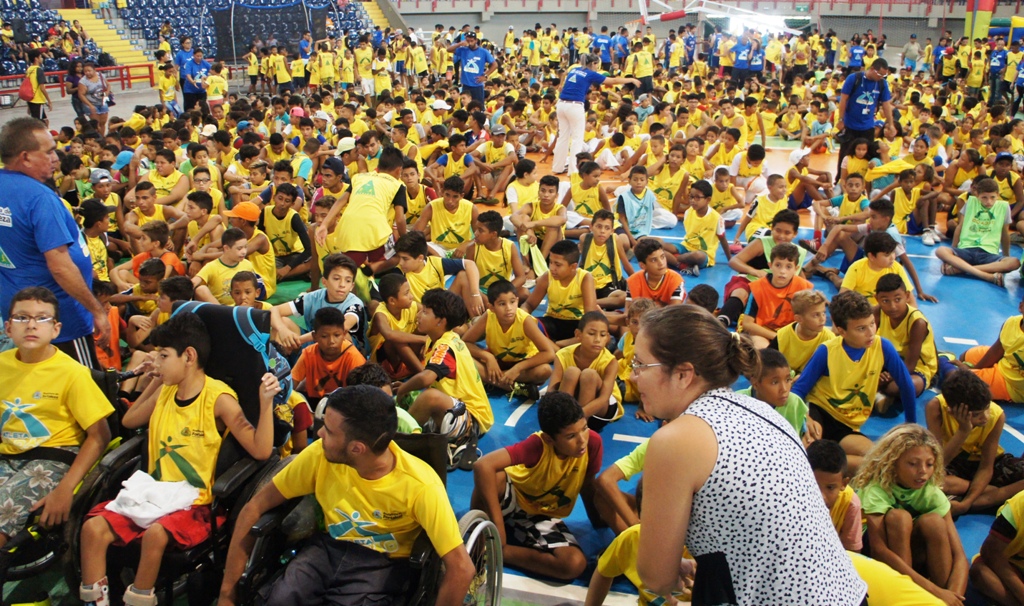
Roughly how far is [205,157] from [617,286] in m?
5.10

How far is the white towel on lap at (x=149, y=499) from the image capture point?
3043mm

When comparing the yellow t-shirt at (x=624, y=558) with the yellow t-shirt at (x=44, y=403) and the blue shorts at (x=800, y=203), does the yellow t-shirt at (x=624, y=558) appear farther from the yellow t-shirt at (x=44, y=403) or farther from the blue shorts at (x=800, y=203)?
the blue shorts at (x=800, y=203)

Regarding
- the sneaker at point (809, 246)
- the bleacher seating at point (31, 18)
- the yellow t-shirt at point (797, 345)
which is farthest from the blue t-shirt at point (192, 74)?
the yellow t-shirt at point (797, 345)

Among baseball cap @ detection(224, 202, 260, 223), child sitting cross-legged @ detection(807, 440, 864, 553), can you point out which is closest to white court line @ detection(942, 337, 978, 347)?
child sitting cross-legged @ detection(807, 440, 864, 553)

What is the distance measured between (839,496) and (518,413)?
227cm

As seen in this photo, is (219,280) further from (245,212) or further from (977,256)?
(977,256)

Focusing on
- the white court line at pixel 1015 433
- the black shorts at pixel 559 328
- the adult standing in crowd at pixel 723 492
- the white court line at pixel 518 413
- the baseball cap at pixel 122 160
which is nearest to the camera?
the adult standing in crowd at pixel 723 492

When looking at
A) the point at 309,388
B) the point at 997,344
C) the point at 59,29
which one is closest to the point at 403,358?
the point at 309,388

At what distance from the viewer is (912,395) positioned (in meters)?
4.36

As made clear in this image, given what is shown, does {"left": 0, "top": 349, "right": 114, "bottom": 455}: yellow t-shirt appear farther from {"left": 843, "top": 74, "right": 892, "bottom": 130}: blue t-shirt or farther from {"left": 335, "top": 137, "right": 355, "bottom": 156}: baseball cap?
{"left": 843, "top": 74, "right": 892, "bottom": 130}: blue t-shirt

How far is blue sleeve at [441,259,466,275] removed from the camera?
6051 millimetres

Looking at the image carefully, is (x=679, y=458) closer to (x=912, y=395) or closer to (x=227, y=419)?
(x=227, y=419)

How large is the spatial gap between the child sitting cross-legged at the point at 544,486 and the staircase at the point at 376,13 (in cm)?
2903

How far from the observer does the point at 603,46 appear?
25.2m
